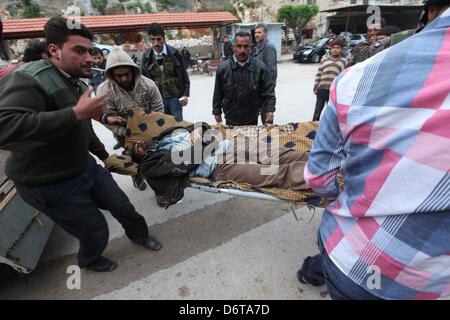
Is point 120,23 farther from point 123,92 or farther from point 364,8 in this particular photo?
point 364,8

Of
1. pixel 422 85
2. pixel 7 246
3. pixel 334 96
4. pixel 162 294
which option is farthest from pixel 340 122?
pixel 7 246

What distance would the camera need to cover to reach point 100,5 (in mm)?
27719

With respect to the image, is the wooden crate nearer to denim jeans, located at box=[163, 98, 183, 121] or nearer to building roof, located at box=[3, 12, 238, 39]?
denim jeans, located at box=[163, 98, 183, 121]

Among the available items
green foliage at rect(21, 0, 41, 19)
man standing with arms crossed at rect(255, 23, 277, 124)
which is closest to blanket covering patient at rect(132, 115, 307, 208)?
man standing with arms crossed at rect(255, 23, 277, 124)

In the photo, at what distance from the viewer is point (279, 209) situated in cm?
274

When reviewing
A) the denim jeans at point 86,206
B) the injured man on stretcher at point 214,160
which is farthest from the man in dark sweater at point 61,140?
the injured man on stretcher at point 214,160

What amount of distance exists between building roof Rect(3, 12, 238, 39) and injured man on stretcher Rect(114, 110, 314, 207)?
36.5 feet

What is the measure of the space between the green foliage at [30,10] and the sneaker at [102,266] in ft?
107

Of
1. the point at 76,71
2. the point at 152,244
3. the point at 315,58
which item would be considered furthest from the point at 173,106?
the point at 315,58

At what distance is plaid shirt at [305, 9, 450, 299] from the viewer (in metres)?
0.70

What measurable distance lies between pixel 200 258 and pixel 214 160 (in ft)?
2.73

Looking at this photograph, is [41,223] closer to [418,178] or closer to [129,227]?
[129,227]

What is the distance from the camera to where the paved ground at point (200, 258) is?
6.28 ft

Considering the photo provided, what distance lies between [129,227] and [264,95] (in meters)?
2.15
